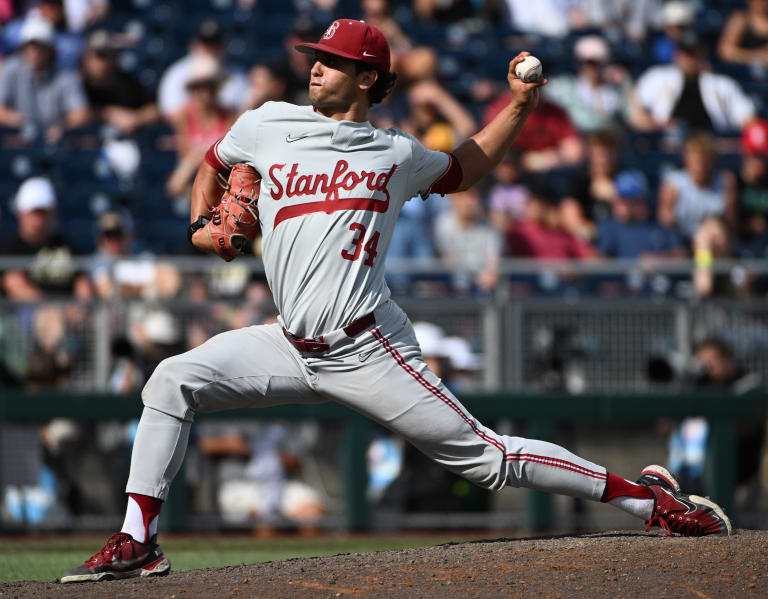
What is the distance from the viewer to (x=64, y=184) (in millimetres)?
10766

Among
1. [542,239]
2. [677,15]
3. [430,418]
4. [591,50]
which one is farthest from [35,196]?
[677,15]

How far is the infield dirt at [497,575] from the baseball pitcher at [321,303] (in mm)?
258

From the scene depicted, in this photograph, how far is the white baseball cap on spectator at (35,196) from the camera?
30.8 ft

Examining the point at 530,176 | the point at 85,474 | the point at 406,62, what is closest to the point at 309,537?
the point at 85,474

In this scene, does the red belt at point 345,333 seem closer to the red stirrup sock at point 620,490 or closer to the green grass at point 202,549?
the red stirrup sock at point 620,490

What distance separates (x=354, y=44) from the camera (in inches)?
171

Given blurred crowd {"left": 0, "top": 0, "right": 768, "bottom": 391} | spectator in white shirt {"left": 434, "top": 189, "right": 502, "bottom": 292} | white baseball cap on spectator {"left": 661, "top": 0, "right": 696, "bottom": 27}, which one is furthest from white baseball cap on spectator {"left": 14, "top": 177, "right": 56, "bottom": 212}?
white baseball cap on spectator {"left": 661, "top": 0, "right": 696, "bottom": 27}

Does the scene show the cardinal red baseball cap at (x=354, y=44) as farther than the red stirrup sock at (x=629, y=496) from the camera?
No

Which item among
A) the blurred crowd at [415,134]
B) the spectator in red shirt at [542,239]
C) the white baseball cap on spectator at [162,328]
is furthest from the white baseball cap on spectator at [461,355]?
the white baseball cap on spectator at [162,328]

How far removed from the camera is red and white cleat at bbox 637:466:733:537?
187 inches

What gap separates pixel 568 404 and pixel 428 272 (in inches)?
52.5

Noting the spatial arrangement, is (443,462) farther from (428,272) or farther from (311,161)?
(428,272)

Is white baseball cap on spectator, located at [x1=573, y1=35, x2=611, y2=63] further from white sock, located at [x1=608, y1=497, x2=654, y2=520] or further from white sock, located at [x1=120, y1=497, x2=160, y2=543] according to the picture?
white sock, located at [x1=120, y1=497, x2=160, y2=543]

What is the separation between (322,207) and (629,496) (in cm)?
162
